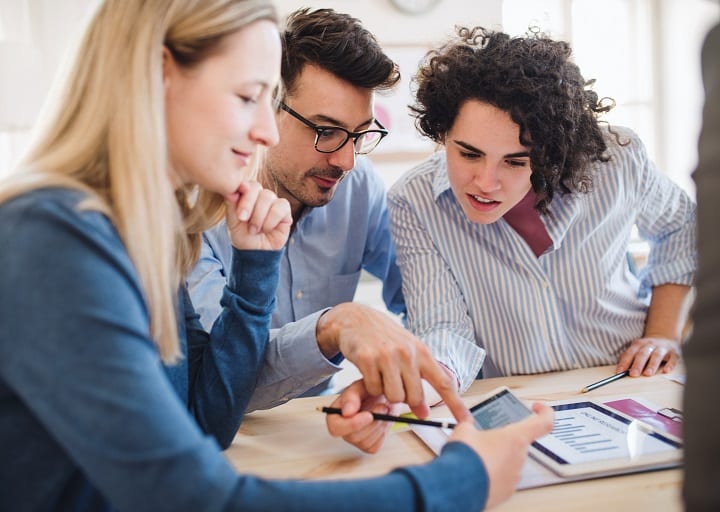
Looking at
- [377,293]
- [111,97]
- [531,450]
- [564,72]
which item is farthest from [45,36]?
[531,450]

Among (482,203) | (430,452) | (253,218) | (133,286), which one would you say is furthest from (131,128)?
(482,203)

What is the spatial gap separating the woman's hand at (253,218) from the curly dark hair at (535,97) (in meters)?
0.57

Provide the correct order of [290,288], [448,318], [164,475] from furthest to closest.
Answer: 1. [290,288]
2. [448,318]
3. [164,475]

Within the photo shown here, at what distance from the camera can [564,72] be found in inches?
60.4

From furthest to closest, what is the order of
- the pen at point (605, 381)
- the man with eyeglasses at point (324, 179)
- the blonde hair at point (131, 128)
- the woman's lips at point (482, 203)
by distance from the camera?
the man with eyeglasses at point (324, 179) < the woman's lips at point (482, 203) < the pen at point (605, 381) < the blonde hair at point (131, 128)

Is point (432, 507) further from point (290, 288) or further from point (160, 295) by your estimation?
point (290, 288)

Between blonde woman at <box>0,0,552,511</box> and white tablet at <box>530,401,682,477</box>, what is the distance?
63 mm

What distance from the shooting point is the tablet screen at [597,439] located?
36.7 inches

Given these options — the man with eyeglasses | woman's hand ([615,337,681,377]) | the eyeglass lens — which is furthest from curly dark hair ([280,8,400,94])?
woman's hand ([615,337,681,377])

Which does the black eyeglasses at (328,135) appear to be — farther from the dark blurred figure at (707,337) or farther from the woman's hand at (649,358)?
the dark blurred figure at (707,337)

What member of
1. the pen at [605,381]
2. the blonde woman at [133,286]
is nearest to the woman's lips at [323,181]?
the blonde woman at [133,286]

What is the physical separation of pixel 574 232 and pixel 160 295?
3.58ft

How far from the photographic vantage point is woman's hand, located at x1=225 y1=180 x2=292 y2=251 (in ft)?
3.73

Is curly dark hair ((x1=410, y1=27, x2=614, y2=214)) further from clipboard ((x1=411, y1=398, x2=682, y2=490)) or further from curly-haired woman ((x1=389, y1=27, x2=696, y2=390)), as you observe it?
clipboard ((x1=411, y1=398, x2=682, y2=490))
